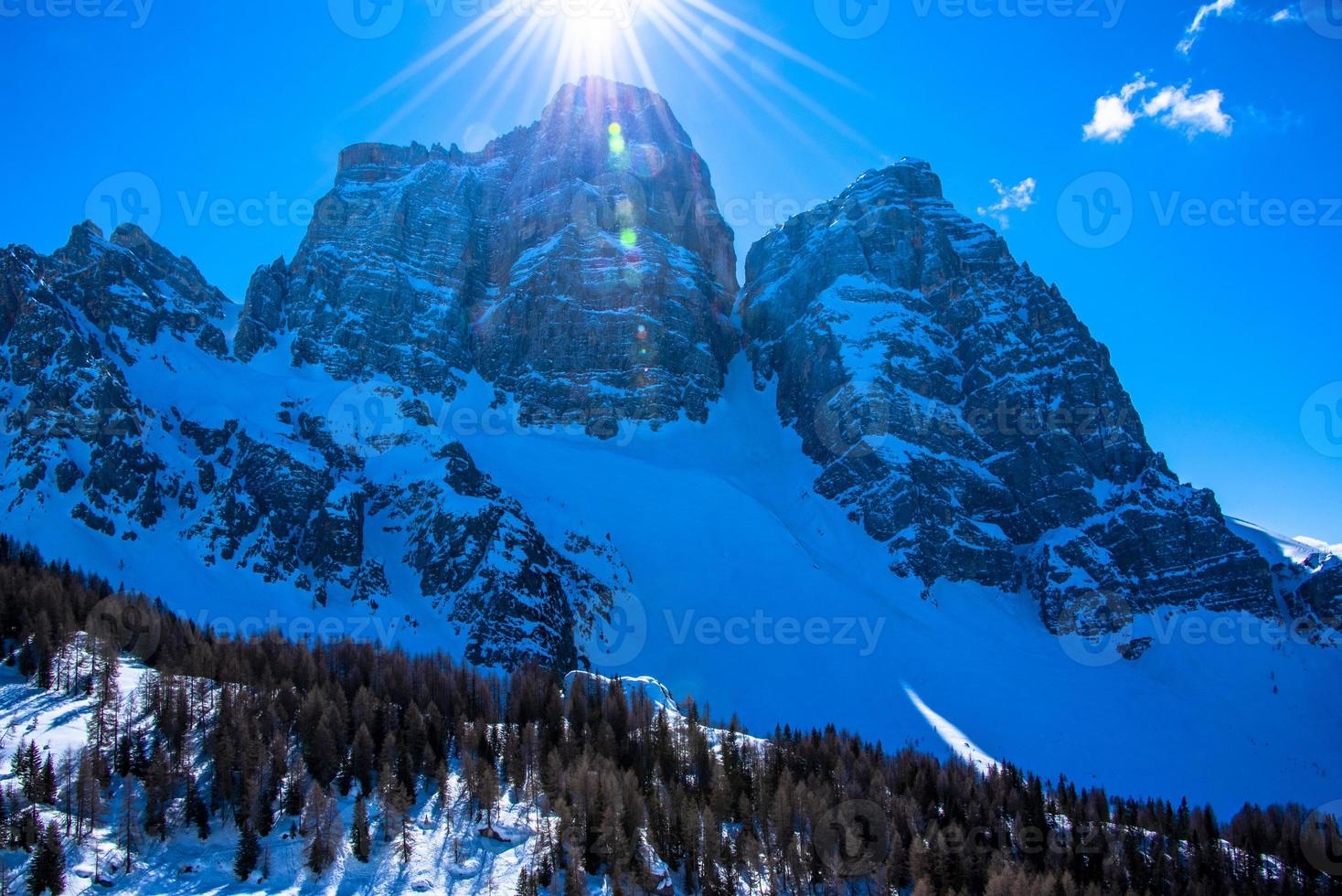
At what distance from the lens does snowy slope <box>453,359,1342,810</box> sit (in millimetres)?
112938

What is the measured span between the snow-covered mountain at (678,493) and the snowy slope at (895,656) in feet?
1.80

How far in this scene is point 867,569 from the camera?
14738cm

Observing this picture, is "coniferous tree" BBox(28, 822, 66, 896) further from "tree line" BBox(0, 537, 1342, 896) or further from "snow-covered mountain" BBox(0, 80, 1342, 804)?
"snow-covered mountain" BBox(0, 80, 1342, 804)

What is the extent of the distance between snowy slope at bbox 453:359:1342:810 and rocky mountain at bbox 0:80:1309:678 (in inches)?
271

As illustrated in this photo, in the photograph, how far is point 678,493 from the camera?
154 m

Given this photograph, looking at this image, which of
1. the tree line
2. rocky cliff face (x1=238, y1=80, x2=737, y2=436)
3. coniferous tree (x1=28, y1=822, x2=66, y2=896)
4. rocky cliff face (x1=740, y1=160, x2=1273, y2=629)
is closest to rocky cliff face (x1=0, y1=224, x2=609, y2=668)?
rocky cliff face (x1=238, y1=80, x2=737, y2=436)

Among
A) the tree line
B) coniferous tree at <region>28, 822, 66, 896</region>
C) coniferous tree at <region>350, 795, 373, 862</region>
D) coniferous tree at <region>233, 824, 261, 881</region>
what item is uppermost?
the tree line

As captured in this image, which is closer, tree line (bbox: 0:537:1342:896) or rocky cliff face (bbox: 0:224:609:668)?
tree line (bbox: 0:537:1342:896)

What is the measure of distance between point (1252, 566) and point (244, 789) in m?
155

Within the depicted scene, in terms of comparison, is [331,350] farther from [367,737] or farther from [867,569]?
[367,737]

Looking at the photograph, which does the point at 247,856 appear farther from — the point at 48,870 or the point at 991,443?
the point at 991,443

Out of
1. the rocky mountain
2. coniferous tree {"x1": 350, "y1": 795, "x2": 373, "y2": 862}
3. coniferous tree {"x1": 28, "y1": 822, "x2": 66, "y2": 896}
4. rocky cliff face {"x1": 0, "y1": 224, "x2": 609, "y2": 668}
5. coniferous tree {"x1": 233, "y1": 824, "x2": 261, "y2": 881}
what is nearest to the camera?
coniferous tree {"x1": 28, "y1": 822, "x2": 66, "y2": 896}

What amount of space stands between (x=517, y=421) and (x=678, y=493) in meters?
39.8

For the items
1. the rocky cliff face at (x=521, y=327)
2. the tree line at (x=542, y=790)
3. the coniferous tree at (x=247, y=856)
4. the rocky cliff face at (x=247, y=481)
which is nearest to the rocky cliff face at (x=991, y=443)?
the rocky cliff face at (x=521, y=327)
